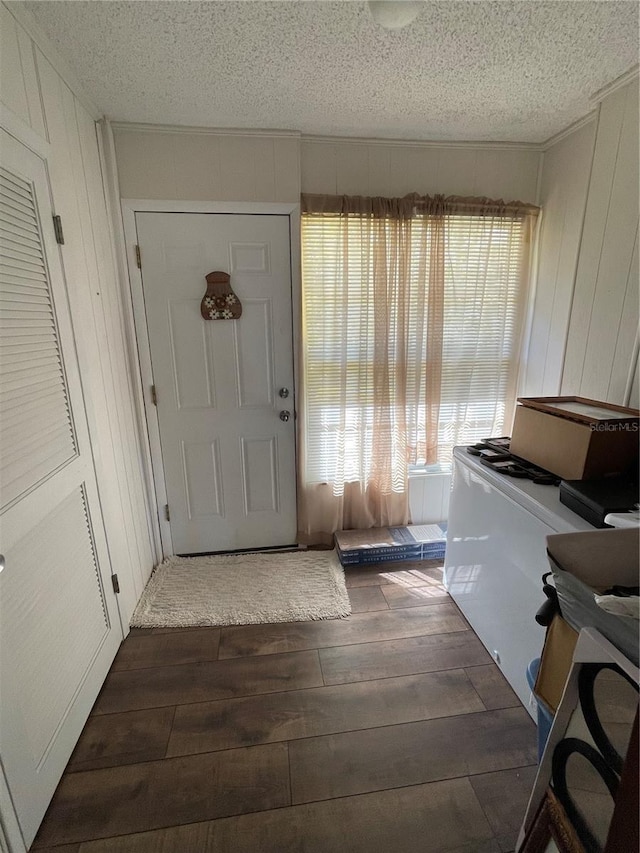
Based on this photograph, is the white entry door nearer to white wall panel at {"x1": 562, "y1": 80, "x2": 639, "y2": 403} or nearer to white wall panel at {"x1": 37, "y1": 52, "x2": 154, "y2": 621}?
white wall panel at {"x1": 37, "y1": 52, "x2": 154, "y2": 621}

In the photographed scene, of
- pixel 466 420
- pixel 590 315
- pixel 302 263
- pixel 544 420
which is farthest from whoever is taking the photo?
pixel 466 420

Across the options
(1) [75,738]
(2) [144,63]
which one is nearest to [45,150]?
(2) [144,63]

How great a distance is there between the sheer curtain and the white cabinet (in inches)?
21.0

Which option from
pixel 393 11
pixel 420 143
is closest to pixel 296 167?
pixel 420 143

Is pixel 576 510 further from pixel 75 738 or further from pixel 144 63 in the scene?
pixel 144 63

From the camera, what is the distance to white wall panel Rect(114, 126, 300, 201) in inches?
75.5

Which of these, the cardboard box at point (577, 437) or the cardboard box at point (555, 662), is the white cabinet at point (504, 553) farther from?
the cardboard box at point (555, 662)

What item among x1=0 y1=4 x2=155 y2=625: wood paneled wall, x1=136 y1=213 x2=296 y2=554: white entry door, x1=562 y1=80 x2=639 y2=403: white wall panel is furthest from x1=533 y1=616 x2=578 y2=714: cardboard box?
x1=0 y1=4 x2=155 y2=625: wood paneled wall

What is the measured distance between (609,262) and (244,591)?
98.2 inches

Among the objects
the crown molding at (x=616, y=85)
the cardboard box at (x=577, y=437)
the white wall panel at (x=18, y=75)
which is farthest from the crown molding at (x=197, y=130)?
the cardboard box at (x=577, y=437)

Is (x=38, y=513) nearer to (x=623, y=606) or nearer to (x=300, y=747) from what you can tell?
(x=300, y=747)

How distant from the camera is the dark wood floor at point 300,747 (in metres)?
1.13

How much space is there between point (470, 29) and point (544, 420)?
144 cm

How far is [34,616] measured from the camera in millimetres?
1167
